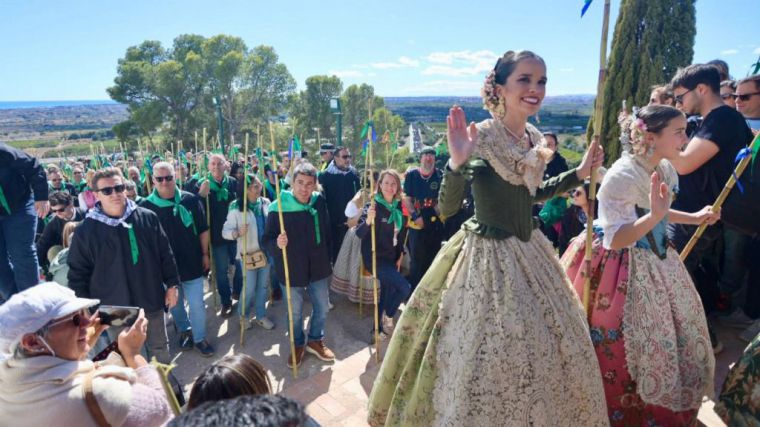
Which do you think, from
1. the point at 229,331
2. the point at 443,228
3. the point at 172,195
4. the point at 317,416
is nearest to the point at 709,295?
the point at 443,228

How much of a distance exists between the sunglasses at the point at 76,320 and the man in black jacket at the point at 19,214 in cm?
328

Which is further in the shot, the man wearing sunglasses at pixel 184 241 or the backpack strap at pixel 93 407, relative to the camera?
the man wearing sunglasses at pixel 184 241

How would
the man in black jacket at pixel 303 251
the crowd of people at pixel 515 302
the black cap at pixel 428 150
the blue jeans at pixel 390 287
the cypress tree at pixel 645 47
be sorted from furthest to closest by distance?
the cypress tree at pixel 645 47 < the black cap at pixel 428 150 < the blue jeans at pixel 390 287 < the man in black jacket at pixel 303 251 < the crowd of people at pixel 515 302

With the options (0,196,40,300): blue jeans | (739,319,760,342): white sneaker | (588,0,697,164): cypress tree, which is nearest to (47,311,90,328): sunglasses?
(0,196,40,300): blue jeans

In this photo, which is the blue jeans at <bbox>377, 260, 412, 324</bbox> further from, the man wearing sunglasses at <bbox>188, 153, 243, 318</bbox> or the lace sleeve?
the lace sleeve

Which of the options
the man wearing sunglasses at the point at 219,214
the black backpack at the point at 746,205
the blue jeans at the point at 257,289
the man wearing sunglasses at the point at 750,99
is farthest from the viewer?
the man wearing sunglasses at the point at 219,214

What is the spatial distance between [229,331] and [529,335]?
158 inches

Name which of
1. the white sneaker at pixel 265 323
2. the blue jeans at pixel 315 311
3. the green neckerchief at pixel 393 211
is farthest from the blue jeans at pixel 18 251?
the green neckerchief at pixel 393 211

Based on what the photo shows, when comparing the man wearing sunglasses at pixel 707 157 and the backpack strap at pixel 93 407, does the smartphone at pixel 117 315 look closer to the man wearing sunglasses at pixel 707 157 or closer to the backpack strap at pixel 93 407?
the backpack strap at pixel 93 407

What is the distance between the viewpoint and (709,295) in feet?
12.9

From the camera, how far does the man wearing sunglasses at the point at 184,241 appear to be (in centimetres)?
444

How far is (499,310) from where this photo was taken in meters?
2.04

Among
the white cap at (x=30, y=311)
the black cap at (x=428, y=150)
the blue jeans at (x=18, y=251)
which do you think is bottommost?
the blue jeans at (x=18, y=251)

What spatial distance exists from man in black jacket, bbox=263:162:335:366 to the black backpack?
337cm
